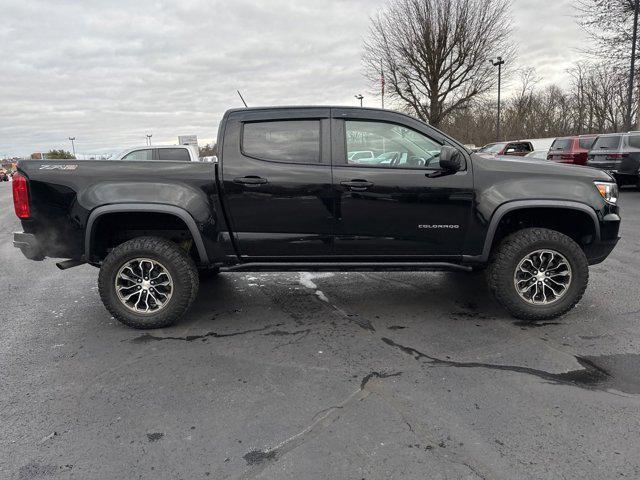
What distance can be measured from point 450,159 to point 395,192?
0.53m

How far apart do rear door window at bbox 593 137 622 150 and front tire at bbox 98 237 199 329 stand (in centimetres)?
1453

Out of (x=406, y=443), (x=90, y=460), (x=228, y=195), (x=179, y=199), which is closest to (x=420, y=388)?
(x=406, y=443)

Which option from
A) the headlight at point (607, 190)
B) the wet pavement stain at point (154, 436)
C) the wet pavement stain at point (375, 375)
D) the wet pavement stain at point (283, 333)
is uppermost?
the headlight at point (607, 190)

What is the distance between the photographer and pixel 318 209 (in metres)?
4.09

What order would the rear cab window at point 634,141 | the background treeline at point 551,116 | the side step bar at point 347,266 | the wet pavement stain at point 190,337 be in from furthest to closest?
the background treeline at point 551,116
the rear cab window at point 634,141
the side step bar at point 347,266
the wet pavement stain at point 190,337

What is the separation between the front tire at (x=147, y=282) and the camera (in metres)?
4.09

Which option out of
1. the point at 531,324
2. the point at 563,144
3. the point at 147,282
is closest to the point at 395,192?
the point at 531,324

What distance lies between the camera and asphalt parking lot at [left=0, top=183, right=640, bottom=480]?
2395 millimetres

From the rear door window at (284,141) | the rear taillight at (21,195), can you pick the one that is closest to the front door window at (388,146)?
the rear door window at (284,141)

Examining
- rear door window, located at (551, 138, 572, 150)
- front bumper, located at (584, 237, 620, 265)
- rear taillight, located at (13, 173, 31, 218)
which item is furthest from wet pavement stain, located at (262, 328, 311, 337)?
rear door window, located at (551, 138, 572, 150)

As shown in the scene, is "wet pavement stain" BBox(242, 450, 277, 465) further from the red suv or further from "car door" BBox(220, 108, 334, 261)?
the red suv

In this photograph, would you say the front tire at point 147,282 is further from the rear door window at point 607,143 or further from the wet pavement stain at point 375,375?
the rear door window at point 607,143

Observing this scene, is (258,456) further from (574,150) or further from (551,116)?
(551,116)

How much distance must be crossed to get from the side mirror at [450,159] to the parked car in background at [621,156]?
12.5 metres
